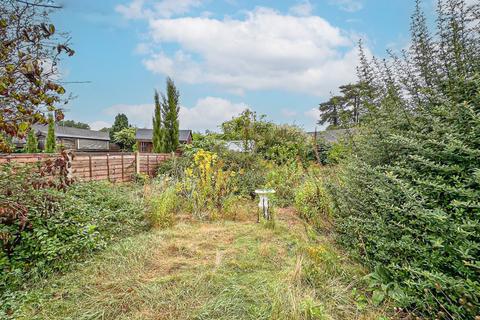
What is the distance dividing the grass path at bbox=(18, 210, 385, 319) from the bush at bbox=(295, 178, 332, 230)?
2.44 feet

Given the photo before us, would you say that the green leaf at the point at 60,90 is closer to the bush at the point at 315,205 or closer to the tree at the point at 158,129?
the bush at the point at 315,205

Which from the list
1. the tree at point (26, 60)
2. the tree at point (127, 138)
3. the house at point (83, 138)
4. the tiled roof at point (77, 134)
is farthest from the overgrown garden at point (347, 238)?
the tree at point (127, 138)

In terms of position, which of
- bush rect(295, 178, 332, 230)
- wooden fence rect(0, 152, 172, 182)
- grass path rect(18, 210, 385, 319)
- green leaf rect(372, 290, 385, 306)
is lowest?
grass path rect(18, 210, 385, 319)

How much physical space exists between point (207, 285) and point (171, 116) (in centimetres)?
1213

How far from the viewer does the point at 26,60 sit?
1.93 m

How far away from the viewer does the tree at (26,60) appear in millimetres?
1935

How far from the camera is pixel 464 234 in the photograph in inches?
61.2

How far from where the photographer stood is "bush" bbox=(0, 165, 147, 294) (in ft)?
8.37

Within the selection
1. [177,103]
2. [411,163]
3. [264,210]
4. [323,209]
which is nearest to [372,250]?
[411,163]

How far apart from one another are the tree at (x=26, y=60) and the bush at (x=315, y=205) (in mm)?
3327

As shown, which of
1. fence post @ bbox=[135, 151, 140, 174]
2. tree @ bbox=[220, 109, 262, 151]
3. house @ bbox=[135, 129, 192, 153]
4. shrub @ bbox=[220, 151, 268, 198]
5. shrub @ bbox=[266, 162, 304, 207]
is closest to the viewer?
shrub @ bbox=[266, 162, 304, 207]

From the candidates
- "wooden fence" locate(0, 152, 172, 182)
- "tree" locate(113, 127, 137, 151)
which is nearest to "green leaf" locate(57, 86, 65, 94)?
"wooden fence" locate(0, 152, 172, 182)

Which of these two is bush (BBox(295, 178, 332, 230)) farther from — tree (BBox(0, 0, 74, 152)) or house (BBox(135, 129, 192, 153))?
house (BBox(135, 129, 192, 153))

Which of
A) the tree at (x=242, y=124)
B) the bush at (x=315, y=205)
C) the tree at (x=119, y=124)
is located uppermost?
the tree at (x=119, y=124)
